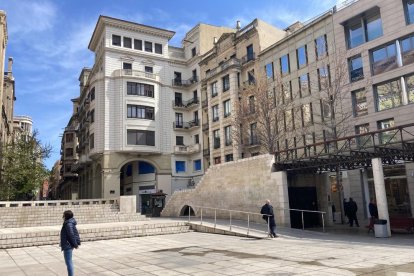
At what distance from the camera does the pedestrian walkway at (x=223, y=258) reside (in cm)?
938

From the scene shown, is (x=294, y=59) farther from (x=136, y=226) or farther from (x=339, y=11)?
(x=136, y=226)

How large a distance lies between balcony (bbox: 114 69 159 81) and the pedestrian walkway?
30303 mm

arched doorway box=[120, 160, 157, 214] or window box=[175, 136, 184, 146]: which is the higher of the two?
window box=[175, 136, 184, 146]

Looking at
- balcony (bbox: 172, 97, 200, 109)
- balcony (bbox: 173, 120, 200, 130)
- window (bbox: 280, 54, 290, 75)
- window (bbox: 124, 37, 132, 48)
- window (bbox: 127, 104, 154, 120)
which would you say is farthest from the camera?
balcony (bbox: 172, 97, 200, 109)

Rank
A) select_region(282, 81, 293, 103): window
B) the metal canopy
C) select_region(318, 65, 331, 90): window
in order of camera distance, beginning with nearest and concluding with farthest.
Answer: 1. the metal canopy
2. select_region(318, 65, 331, 90): window
3. select_region(282, 81, 293, 103): window

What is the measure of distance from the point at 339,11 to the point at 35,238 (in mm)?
27929

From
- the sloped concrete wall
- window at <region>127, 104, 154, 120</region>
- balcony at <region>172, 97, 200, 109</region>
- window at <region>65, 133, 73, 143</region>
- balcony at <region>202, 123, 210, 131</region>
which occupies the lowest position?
the sloped concrete wall

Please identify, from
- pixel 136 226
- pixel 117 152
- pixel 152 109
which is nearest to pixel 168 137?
pixel 152 109

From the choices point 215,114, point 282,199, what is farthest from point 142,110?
point 282,199

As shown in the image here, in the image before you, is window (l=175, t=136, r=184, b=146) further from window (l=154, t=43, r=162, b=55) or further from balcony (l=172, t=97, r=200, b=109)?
window (l=154, t=43, r=162, b=55)

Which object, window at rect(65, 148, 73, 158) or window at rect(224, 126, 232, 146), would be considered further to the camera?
window at rect(65, 148, 73, 158)

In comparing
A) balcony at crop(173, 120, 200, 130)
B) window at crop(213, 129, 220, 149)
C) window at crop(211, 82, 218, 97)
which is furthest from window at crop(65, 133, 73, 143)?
window at crop(213, 129, 220, 149)

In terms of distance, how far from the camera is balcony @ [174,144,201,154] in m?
46.8

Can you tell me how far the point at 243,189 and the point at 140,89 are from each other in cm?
2565
